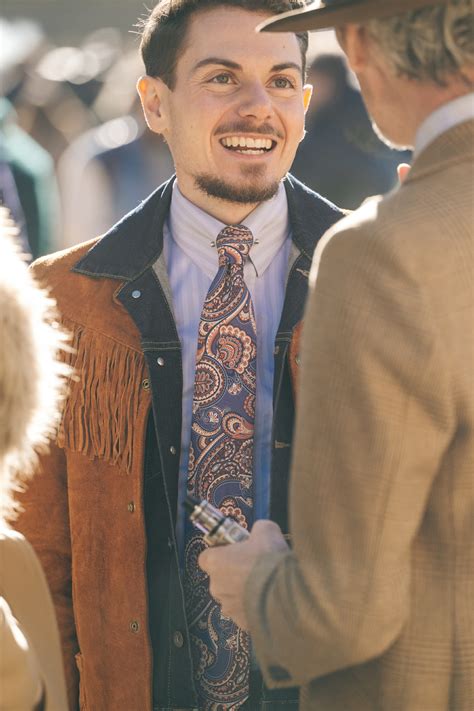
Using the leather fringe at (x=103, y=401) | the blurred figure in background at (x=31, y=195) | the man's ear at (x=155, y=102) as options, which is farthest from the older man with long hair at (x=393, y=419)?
the blurred figure in background at (x=31, y=195)

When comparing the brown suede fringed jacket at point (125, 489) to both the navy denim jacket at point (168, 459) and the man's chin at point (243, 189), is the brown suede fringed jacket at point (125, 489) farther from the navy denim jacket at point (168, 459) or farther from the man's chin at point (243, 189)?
the man's chin at point (243, 189)

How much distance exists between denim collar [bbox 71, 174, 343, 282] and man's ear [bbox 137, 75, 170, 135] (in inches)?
10.7

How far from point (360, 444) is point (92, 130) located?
750 centimetres

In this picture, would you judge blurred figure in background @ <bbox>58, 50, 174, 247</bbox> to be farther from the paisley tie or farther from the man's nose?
the paisley tie

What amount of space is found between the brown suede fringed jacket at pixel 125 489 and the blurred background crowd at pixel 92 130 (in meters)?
3.22

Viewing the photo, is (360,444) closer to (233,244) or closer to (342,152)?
(233,244)

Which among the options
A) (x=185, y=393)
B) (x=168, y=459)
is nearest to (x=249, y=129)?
(x=185, y=393)

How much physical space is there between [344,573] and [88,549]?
1312mm

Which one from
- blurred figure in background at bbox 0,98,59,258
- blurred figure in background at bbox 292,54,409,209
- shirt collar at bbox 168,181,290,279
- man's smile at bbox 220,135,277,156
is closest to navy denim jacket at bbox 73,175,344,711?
shirt collar at bbox 168,181,290,279

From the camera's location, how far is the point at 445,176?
1.75m

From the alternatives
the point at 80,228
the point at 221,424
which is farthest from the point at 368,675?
the point at 80,228

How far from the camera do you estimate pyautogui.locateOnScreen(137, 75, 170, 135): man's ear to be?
3.34m

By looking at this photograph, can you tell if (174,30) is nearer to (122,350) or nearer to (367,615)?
(122,350)

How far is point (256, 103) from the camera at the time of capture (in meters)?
3.05
